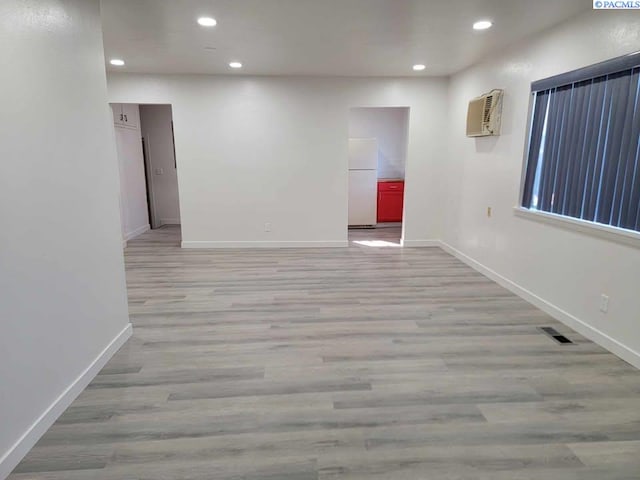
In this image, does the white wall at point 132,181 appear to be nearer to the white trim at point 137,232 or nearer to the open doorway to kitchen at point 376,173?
the white trim at point 137,232

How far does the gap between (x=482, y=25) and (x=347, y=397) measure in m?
3.22

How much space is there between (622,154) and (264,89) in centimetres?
444

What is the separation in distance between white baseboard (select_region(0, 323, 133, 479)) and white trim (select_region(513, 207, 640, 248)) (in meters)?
3.61

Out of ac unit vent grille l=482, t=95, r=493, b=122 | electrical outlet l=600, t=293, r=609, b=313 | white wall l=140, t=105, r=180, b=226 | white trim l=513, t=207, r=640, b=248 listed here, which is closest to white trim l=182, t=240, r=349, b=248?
white wall l=140, t=105, r=180, b=226

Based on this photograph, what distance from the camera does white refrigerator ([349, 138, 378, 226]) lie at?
7.41 meters

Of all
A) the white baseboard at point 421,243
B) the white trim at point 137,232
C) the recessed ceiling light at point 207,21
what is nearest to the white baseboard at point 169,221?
the white trim at point 137,232

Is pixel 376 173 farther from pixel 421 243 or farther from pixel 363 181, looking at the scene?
pixel 421 243

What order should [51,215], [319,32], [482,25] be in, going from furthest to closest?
[319,32] → [482,25] → [51,215]

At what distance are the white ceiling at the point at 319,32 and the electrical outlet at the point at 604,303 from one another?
7.05 feet

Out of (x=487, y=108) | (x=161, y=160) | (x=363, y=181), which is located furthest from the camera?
(x=161, y=160)

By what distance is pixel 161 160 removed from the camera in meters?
8.07

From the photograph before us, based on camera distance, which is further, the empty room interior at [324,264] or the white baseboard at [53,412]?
the empty room interior at [324,264]

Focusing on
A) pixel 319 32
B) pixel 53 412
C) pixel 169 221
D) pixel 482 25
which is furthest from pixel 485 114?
pixel 169 221

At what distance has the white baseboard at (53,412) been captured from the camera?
5.83 feet
